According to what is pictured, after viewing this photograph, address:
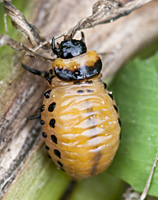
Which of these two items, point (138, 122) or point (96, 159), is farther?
point (138, 122)

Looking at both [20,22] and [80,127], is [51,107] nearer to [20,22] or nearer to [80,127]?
[80,127]

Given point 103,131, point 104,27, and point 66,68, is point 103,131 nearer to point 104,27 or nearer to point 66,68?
point 66,68

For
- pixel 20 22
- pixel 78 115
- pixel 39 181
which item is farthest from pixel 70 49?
pixel 39 181

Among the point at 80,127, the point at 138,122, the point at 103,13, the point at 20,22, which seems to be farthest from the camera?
the point at 138,122

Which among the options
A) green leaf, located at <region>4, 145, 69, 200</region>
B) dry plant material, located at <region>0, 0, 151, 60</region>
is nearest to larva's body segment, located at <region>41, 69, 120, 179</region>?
green leaf, located at <region>4, 145, 69, 200</region>

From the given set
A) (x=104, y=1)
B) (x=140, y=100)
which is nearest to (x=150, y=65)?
(x=140, y=100)

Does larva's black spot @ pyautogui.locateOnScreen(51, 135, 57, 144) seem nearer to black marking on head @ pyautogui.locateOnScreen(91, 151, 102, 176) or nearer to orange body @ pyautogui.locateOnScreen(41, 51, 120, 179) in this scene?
orange body @ pyautogui.locateOnScreen(41, 51, 120, 179)
